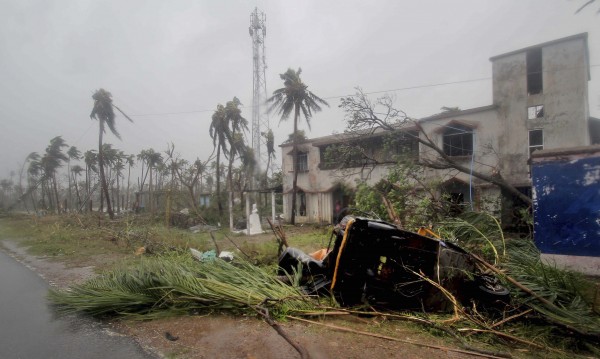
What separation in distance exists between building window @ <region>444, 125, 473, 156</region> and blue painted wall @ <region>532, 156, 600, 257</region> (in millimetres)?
8033

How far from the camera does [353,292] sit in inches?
168

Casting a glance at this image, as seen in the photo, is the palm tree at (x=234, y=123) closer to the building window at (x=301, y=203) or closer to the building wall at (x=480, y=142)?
the building window at (x=301, y=203)

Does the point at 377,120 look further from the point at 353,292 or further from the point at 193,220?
the point at 193,220

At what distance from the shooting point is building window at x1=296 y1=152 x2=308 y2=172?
2119 cm

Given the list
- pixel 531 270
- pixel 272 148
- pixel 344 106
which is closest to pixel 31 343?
pixel 531 270

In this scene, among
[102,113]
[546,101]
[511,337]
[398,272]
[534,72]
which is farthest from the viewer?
[102,113]

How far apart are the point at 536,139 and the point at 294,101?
12.9 m

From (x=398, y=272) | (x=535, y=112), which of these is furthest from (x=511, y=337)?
(x=535, y=112)

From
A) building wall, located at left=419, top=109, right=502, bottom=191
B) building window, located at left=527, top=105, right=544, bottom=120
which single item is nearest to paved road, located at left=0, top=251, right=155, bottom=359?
building wall, located at left=419, top=109, right=502, bottom=191

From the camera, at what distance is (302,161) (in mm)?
21438

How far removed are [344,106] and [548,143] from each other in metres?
8.34

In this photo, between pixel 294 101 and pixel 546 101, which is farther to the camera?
pixel 294 101

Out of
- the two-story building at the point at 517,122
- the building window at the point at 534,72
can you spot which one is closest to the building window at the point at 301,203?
the two-story building at the point at 517,122

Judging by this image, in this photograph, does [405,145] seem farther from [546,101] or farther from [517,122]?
[546,101]
